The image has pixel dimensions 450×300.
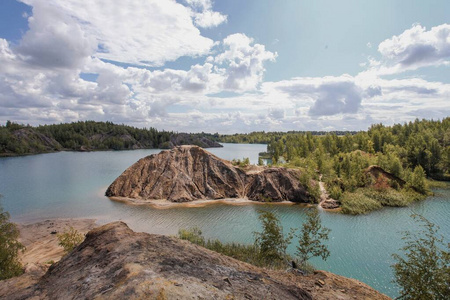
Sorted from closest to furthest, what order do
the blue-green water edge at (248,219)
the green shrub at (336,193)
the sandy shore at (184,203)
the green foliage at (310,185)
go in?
the blue-green water edge at (248,219) < the sandy shore at (184,203) < the green shrub at (336,193) < the green foliage at (310,185)

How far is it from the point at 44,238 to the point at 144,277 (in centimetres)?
3218

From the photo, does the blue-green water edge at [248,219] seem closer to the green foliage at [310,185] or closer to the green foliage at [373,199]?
the green foliage at [373,199]

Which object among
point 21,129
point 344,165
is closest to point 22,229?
point 344,165

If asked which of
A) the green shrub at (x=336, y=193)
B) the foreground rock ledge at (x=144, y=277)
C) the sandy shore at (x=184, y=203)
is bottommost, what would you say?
the sandy shore at (x=184, y=203)

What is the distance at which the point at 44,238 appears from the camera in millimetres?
32094

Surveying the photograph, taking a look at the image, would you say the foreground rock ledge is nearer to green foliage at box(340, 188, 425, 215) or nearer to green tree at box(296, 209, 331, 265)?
green tree at box(296, 209, 331, 265)

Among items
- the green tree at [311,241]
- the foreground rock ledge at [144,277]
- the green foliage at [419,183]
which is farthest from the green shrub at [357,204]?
the foreground rock ledge at [144,277]

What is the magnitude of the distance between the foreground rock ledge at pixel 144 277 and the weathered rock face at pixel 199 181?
3588 centimetres

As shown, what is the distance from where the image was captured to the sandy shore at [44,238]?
26.6 m

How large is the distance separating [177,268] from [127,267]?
219 cm

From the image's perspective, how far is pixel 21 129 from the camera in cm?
17275

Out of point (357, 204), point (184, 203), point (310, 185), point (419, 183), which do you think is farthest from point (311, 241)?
point (419, 183)

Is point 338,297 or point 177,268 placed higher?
point 177,268

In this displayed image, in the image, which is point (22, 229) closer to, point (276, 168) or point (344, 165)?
point (276, 168)
